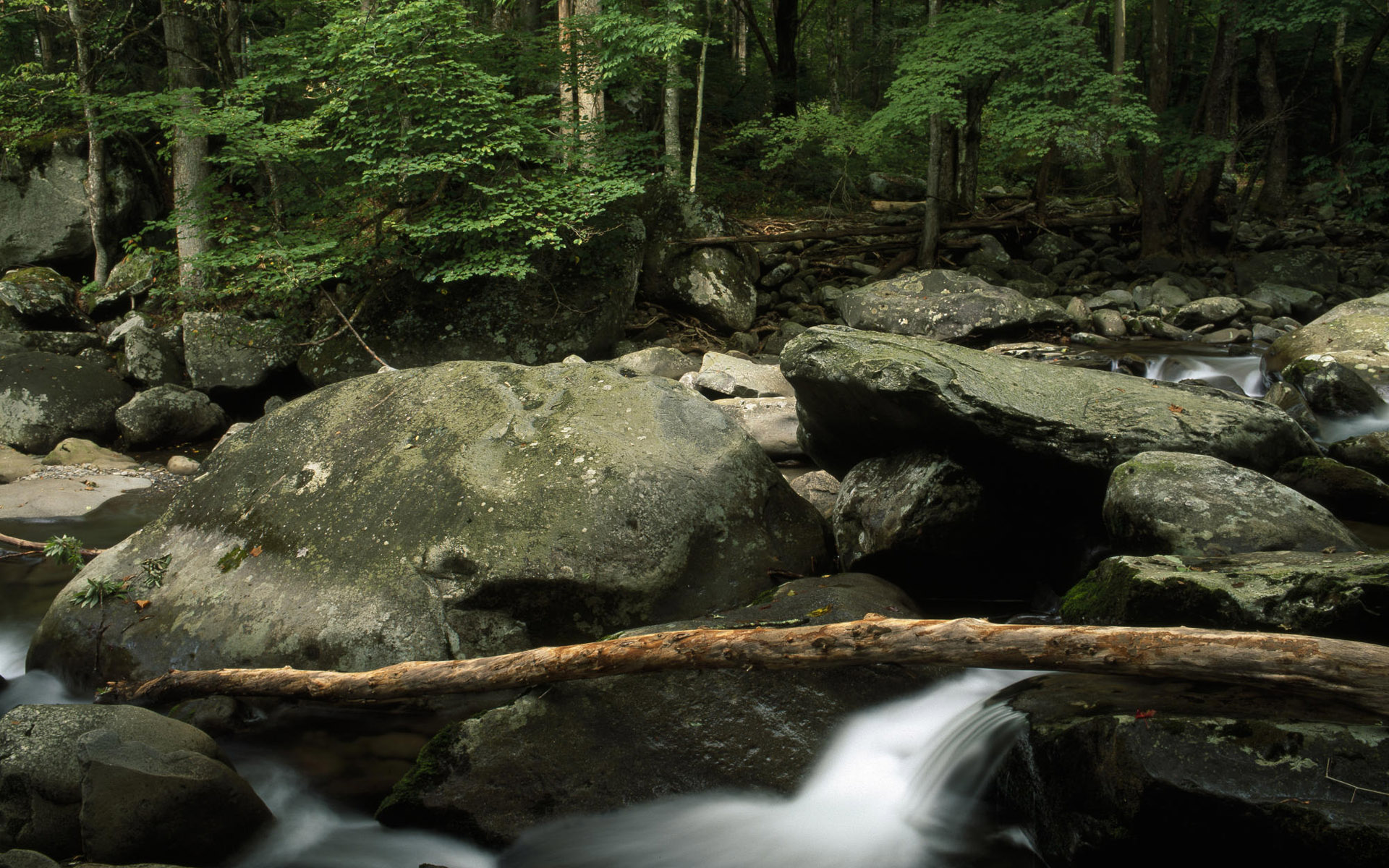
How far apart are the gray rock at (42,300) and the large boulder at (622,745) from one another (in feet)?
39.1

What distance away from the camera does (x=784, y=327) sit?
41.3 ft

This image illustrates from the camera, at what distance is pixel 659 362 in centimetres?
1030

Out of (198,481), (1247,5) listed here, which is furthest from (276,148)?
(1247,5)

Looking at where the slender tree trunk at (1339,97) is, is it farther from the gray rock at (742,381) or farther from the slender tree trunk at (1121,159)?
the gray rock at (742,381)

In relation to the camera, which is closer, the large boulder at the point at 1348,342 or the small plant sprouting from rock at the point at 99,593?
the small plant sprouting from rock at the point at 99,593

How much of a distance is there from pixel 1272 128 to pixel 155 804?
783 inches

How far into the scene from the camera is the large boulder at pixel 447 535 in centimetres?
433

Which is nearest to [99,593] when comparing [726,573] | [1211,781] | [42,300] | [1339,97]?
[726,573]

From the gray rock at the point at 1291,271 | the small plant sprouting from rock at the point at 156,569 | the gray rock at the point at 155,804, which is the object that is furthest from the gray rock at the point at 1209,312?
the gray rock at the point at 155,804

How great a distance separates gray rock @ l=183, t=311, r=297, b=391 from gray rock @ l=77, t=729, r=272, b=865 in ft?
27.2

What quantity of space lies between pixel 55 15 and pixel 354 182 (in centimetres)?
583

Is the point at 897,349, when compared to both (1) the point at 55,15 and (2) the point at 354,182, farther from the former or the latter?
(1) the point at 55,15

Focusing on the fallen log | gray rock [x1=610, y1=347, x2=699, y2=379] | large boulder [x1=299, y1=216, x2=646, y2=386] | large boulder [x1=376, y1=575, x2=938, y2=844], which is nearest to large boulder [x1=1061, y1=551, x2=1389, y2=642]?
the fallen log

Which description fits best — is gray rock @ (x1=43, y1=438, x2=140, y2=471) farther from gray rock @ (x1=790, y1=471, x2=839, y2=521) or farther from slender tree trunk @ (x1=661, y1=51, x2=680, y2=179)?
slender tree trunk @ (x1=661, y1=51, x2=680, y2=179)
